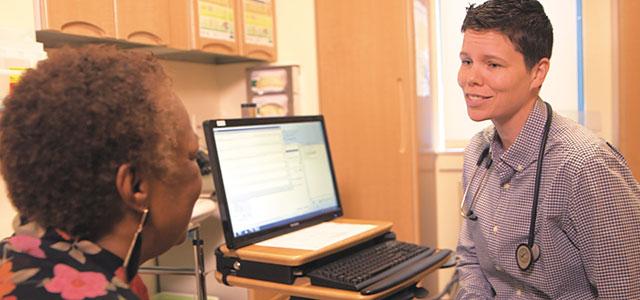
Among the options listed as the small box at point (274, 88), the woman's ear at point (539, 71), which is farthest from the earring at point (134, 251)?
the small box at point (274, 88)

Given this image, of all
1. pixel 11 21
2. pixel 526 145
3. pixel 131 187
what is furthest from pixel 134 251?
pixel 11 21

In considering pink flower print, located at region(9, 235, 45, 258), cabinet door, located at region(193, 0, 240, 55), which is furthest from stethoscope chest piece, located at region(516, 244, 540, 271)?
cabinet door, located at region(193, 0, 240, 55)

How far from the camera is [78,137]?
2.12 ft

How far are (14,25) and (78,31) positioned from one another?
11.4 inches

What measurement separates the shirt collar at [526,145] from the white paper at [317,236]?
1.71 ft

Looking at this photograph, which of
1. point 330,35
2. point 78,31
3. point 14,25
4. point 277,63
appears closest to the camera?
point 14,25

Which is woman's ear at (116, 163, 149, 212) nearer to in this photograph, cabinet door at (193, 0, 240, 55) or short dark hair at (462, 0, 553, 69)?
short dark hair at (462, 0, 553, 69)

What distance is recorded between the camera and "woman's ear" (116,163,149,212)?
68 centimetres

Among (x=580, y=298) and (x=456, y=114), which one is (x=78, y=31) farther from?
(x=456, y=114)

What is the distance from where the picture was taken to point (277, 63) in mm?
2939

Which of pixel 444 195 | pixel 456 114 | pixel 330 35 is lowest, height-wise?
pixel 444 195

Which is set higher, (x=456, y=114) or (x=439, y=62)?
(x=439, y=62)

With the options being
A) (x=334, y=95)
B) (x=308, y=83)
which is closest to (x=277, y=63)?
(x=308, y=83)

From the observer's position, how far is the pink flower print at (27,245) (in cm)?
65
